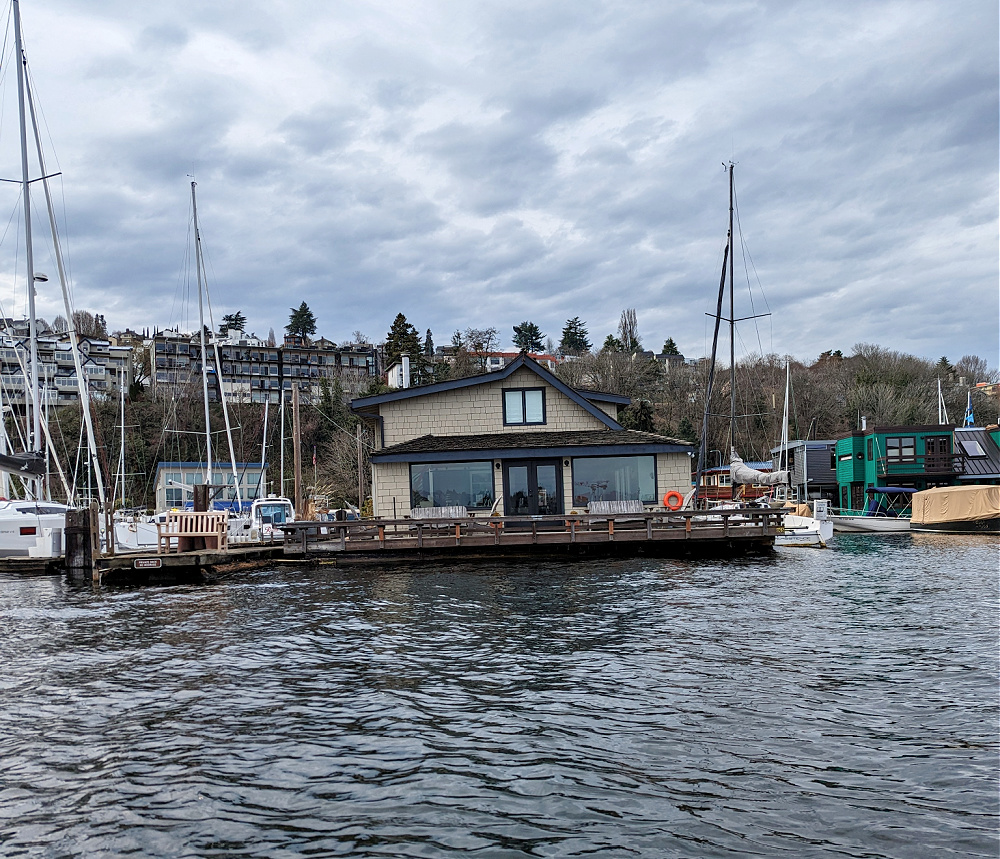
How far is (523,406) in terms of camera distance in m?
31.3

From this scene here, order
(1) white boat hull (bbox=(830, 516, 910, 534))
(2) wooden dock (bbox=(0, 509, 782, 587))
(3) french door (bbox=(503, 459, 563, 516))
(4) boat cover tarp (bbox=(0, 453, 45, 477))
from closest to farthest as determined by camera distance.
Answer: (4) boat cover tarp (bbox=(0, 453, 45, 477)) < (2) wooden dock (bbox=(0, 509, 782, 587)) < (3) french door (bbox=(503, 459, 563, 516)) < (1) white boat hull (bbox=(830, 516, 910, 534))

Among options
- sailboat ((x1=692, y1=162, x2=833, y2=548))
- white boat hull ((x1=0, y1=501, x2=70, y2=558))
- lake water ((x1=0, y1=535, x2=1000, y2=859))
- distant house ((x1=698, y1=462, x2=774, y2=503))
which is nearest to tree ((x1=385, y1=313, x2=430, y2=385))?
distant house ((x1=698, y1=462, x2=774, y2=503))

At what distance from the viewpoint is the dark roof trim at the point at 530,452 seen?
2861 cm

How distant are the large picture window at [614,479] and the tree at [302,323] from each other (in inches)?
4399

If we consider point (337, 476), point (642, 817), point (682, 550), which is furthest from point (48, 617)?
point (337, 476)

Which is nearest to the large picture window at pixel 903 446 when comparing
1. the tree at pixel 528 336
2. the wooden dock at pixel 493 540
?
the wooden dock at pixel 493 540

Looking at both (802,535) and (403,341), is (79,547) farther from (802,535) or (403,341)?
(403,341)

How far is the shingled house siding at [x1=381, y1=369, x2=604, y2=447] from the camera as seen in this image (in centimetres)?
3116

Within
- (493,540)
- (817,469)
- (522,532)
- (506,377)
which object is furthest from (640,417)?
(493,540)

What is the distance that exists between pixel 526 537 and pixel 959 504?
25.7m

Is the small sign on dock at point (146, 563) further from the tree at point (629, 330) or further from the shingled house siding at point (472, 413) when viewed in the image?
the tree at point (629, 330)

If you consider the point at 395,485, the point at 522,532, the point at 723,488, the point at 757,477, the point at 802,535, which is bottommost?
the point at 802,535

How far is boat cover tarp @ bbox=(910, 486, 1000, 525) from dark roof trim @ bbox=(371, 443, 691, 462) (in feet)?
62.5

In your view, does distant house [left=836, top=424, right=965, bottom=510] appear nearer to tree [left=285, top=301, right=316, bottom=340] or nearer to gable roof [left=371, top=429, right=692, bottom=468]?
gable roof [left=371, top=429, right=692, bottom=468]
